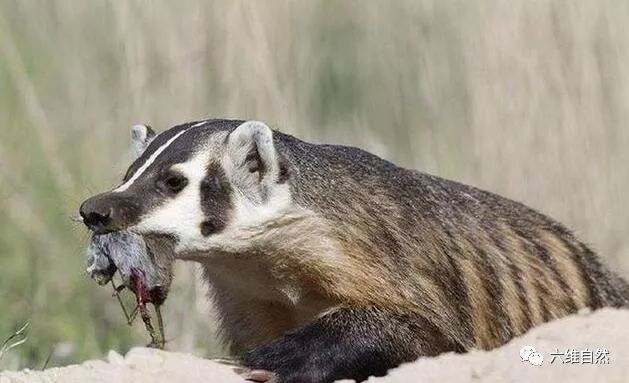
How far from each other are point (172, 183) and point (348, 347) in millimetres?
631

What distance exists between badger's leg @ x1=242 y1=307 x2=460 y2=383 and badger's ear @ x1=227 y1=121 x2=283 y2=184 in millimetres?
420

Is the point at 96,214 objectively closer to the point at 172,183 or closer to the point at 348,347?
the point at 172,183

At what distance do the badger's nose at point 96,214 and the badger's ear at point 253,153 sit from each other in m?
0.49

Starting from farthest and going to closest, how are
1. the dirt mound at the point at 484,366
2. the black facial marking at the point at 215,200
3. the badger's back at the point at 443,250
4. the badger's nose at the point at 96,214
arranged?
the badger's back at the point at 443,250, the black facial marking at the point at 215,200, the badger's nose at the point at 96,214, the dirt mound at the point at 484,366

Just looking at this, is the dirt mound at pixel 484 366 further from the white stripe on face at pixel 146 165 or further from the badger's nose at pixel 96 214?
the white stripe on face at pixel 146 165

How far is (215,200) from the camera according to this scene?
4.39 m

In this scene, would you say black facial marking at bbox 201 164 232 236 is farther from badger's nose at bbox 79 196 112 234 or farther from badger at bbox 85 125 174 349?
badger's nose at bbox 79 196 112 234

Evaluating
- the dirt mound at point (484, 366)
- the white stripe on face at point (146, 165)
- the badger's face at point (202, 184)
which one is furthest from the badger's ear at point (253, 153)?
the dirt mound at point (484, 366)

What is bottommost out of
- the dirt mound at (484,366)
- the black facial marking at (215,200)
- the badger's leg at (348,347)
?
the badger's leg at (348,347)

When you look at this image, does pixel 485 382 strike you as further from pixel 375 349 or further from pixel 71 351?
pixel 71 351

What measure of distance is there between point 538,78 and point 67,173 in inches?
74.8

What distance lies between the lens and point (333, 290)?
179 inches

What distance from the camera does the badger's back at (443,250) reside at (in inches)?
179

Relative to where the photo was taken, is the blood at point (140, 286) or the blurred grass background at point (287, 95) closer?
the blood at point (140, 286)
